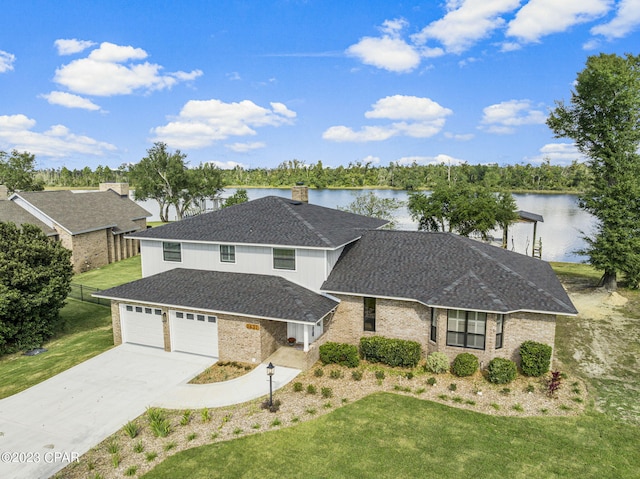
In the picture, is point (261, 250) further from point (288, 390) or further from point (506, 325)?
point (506, 325)

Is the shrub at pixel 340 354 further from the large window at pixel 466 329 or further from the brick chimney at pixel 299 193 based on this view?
the brick chimney at pixel 299 193

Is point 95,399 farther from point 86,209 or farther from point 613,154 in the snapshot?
point 613,154

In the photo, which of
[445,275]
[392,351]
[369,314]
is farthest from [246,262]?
[445,275]

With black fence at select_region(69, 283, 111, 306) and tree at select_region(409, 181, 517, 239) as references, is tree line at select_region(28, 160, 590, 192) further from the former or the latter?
black fence at select_region(69, 283, 111, 306)

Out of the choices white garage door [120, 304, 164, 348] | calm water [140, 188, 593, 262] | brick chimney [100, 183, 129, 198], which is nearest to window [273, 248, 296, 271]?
white garage door [120, 304, 164, 348]

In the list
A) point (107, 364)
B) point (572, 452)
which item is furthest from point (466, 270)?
point (107, 364)

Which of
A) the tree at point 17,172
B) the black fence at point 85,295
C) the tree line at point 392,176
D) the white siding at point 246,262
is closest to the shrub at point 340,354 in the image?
the white siding at point 246,262
